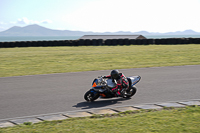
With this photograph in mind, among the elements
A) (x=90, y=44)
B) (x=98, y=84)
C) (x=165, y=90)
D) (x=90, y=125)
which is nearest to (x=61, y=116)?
(x=90, y=125)

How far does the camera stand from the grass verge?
5727 mm

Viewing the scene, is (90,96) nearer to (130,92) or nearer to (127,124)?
(130,92)

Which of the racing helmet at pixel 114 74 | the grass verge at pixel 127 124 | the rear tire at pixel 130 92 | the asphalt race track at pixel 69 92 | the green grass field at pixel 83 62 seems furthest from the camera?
the green grass field at pixel 83 62

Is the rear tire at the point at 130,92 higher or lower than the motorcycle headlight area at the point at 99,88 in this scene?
lower

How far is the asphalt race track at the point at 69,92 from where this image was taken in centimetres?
797

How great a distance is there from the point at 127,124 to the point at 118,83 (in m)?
2.97

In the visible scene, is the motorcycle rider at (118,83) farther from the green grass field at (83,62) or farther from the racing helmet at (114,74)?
the green grass field at (83,62)

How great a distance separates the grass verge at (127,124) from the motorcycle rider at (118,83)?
1785mm

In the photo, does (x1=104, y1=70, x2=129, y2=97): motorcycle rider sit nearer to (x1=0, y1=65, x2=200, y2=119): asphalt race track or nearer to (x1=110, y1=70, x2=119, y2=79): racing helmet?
(x1=110, y1=70, x2=119, y2=79): racing helmet

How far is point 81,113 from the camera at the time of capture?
7281 mm

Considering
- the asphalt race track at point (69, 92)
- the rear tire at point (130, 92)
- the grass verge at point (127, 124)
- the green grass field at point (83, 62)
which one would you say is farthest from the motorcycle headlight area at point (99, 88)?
the green grass field at point (83, 62)

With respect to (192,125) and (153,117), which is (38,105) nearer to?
(153,117)

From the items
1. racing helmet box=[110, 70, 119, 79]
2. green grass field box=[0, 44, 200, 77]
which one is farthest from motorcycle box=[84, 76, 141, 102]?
green grass field box=[0, 44, 200, 77]

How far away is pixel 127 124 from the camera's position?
240 inches
